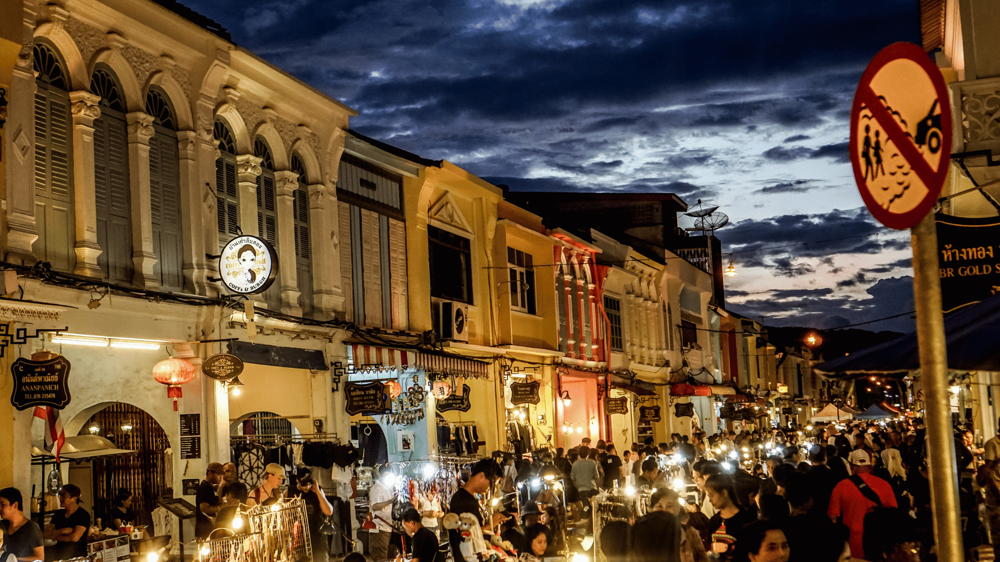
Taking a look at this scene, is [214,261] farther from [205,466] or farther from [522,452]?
[522,452]

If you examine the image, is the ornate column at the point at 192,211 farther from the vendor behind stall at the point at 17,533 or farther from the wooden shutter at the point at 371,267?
the vendor behind stall at the point at 17,533

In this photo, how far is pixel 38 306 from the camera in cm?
1120

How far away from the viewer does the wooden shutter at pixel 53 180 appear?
12703 millimetres

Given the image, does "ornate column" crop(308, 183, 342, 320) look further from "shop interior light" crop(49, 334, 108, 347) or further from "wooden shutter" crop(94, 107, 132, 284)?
"shop interior light" crop(49, 334, 108, 347)

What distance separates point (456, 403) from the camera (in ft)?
73.0

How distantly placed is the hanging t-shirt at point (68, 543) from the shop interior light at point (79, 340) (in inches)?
87.0

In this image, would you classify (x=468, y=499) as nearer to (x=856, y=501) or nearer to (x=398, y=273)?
(x=856, y=501)

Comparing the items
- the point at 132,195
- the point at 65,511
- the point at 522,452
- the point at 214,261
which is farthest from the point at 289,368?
the point at 522,452

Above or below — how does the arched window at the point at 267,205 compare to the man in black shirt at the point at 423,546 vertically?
above

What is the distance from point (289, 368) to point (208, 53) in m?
5.75

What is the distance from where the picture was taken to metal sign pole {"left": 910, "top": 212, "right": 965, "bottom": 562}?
10.4ft

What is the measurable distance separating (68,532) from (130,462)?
7306mm

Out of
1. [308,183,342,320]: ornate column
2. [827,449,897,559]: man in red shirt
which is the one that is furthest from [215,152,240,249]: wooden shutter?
[827,449,897,559]: man in red shirt

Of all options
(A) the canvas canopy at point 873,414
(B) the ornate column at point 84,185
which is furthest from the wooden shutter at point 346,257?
(A) the canvas canopy at point 873,414
